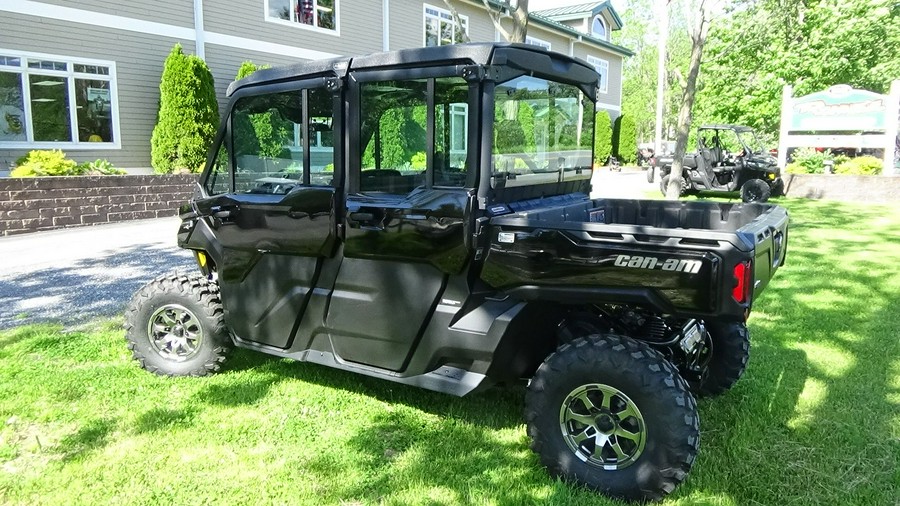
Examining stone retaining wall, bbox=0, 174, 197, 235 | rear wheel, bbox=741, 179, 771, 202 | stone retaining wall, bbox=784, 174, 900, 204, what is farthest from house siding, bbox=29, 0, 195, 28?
stone retaining wall, bbox=784, 174, 900, 204

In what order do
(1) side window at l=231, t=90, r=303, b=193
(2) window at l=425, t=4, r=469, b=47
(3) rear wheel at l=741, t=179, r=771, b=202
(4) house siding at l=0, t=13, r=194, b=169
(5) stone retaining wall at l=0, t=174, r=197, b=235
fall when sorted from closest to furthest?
(1) side window at l=231, t=90, r=303, b=193 < (5) stone retaining wall at l=0, t=174, r=197, b=235 < (4) house siding at l=0, t=13, r=194, b=169 < (3) rear wheel at l=741, t=179, r=771, b=202 < (2) window at l=425, t=4, r=469, b=47

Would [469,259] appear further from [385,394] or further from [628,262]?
[385,394]

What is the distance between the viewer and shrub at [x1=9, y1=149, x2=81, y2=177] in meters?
10.4

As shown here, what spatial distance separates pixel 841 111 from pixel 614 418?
1612 cm

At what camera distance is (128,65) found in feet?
43.8

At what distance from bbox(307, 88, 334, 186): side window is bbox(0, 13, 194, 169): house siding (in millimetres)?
10701

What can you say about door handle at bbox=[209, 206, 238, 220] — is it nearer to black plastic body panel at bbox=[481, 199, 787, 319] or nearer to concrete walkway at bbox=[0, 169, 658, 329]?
black plastic body panel at bbox=[481, 199, 787, 319]

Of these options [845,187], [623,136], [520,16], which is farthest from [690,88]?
[623,136]

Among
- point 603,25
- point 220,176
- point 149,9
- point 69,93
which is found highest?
point 603,25

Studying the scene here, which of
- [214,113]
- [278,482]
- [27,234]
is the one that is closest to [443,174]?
[278,482]

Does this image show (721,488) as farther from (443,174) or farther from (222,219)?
(222,219)

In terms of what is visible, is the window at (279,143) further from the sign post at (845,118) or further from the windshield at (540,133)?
the sign post at (845,118)

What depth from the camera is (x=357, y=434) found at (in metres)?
3.61

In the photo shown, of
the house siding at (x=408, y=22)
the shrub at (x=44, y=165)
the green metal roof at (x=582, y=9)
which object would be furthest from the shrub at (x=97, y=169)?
the green metal roof at (x=582, y=9)
